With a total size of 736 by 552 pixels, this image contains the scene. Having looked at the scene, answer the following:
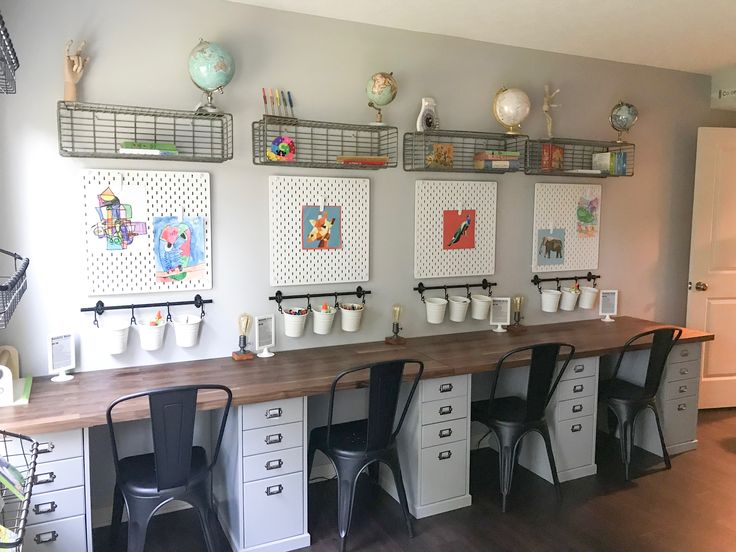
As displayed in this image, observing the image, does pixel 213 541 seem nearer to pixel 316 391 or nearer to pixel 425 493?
pixel 316 391

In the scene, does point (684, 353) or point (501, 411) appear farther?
point (684, 353)

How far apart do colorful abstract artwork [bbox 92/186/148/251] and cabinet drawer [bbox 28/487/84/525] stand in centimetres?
105

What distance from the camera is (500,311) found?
3684mm

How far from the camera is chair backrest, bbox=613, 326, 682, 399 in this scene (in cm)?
336

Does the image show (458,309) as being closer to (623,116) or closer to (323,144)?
(323,144)

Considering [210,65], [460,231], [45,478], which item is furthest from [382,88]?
[45,478]

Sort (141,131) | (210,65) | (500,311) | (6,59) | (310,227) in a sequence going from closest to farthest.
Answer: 1. (6,59)
2. (210,65)
3. (141,131)
4. (310,227)
5. (500,311)

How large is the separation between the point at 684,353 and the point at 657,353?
45cm

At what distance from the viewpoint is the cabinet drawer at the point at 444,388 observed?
9.43 feet

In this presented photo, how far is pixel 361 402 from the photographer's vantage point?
134 inches

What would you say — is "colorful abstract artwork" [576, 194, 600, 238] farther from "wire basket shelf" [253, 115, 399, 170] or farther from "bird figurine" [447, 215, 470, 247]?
"wire basket shelf" [253, 115, 399, 170]

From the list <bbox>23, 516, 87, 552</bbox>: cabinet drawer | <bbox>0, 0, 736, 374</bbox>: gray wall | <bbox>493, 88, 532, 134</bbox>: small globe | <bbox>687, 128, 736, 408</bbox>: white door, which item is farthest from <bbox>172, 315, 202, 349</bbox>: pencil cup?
<bbox>687, 128, 736, 408</bbox>: white door

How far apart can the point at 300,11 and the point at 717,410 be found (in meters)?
4.00

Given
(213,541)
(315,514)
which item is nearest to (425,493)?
(315,514)
